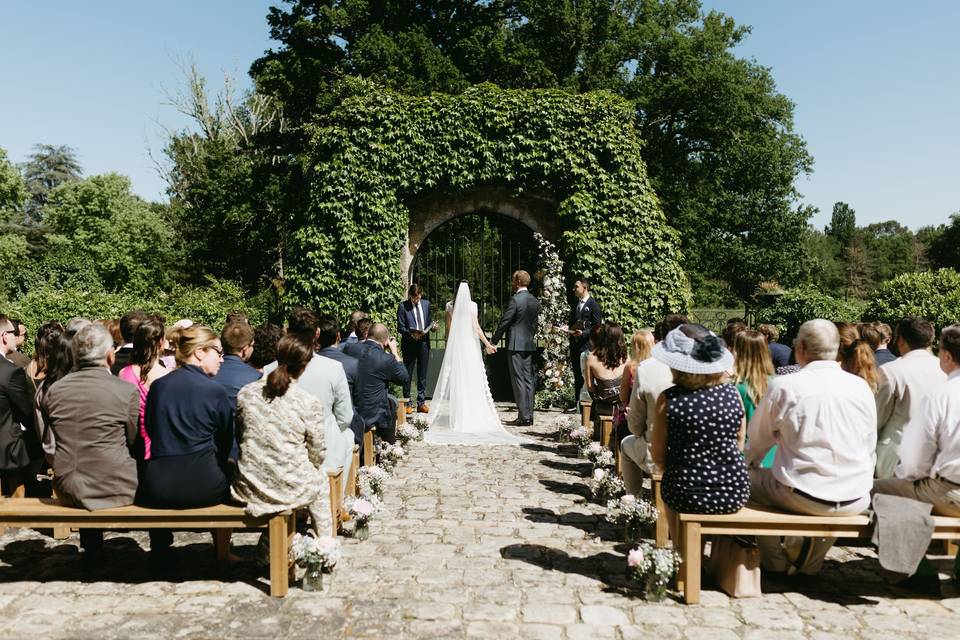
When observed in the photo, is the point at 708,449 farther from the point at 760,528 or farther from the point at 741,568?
the point at 741,568

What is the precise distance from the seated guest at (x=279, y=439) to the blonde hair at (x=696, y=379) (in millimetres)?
2169

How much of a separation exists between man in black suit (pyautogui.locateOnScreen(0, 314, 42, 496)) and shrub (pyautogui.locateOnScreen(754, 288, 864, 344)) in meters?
14.4

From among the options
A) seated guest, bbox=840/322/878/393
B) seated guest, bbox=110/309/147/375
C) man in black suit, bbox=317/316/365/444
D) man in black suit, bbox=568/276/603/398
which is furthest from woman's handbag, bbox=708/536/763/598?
man in black suit, bbox=568/276/603/398

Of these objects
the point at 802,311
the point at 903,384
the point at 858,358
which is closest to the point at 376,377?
the point at 858,358

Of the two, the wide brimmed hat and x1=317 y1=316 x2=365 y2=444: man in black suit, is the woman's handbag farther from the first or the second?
x1=317 y1=316 x2=365 y2=444: man in black suit

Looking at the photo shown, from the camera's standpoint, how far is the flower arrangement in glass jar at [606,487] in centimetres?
609

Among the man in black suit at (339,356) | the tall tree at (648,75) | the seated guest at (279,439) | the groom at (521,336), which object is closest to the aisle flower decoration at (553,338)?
the groom at (521,336)

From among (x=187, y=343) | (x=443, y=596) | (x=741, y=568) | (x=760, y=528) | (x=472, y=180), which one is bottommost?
(x=443, y=596)

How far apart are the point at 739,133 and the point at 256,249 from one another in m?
19.4

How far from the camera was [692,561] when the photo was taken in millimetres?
4102

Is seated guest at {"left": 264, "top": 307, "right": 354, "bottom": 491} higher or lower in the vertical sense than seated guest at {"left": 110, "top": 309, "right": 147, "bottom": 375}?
lower

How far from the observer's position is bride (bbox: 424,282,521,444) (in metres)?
9.91

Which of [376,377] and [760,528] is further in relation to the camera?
[376,377]

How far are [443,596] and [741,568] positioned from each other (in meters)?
1.75
